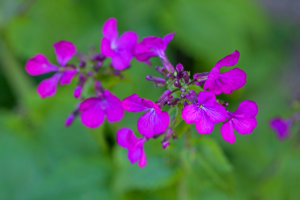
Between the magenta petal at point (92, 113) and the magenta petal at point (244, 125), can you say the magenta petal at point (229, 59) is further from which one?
the magenta petal at point (92, 113)

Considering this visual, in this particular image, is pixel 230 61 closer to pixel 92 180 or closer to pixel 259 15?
pixel 92 180

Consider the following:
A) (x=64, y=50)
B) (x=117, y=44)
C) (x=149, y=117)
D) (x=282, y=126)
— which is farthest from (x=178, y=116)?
(x=282, y=126)

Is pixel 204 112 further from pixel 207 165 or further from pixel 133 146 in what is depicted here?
pixel 207 165

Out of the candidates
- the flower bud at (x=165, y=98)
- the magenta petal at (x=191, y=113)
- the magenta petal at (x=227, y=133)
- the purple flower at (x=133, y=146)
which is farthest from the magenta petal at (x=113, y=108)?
the magenta petal at (x=227, y=133)

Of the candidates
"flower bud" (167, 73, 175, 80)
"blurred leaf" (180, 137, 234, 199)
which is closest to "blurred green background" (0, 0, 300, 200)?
"blurred leaf" (180, 137, 234, 199)

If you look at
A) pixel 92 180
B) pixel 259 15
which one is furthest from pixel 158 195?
pixel 259 15

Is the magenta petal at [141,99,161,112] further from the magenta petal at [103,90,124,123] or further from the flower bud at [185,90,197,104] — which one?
the magenta petal at [103,90,124,123]
